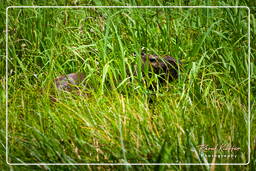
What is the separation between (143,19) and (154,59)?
31cm

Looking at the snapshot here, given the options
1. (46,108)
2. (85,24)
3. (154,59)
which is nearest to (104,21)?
(85,24)

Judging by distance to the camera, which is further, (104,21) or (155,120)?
(104,21)

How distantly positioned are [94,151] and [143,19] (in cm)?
108

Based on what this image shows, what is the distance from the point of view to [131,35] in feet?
11.3

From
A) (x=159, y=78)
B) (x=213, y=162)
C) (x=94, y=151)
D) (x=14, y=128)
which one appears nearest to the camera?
(x=213, y=162)

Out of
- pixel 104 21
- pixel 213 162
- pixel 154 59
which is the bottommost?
pixel 213 162

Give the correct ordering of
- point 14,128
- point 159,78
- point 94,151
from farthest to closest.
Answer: point 159,78 → point 14,128 → point 94,151

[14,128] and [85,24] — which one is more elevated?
[85,24]

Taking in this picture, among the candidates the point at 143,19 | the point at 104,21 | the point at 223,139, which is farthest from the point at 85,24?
the point at 223,139

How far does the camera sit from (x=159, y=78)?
3375 mm

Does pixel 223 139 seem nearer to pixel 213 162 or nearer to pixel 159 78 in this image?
pixel 213 162

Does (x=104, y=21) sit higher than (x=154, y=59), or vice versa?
(x=104, y=21)

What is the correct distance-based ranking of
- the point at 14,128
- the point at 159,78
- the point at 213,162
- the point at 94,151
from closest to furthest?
1. the point at 213,162
2. the point at 94,151
3. the point at 14,128
4. the point at 159,78

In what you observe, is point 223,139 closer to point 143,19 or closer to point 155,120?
point 155,120
